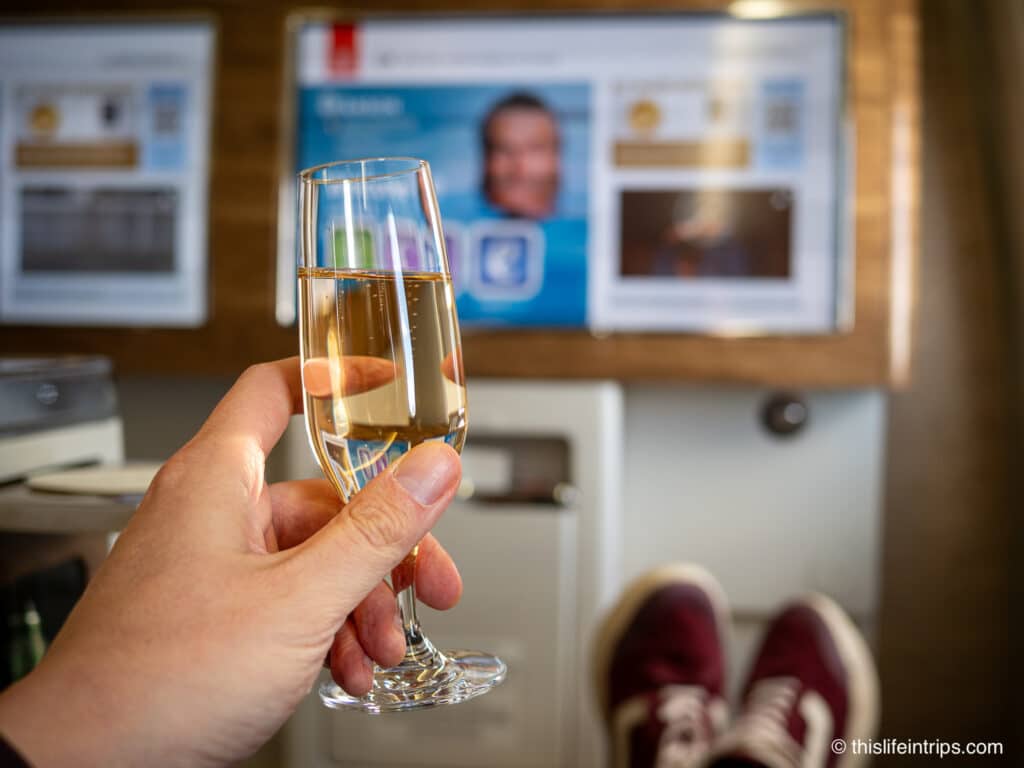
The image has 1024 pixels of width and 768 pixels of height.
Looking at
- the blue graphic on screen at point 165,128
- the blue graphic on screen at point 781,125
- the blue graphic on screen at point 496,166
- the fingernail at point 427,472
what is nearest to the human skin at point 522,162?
the blue graphic on screen at point 496,166

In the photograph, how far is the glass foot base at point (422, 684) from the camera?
41cm

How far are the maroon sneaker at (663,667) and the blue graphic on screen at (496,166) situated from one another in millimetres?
378

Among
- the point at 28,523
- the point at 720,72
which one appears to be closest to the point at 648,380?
the point at 720,72

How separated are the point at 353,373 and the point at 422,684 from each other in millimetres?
133

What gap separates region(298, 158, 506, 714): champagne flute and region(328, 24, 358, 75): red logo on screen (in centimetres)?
88

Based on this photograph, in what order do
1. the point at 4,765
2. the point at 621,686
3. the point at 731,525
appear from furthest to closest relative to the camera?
the point at 731,525 → the point at 621,686 → the point at 4,765

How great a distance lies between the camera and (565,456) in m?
1.24

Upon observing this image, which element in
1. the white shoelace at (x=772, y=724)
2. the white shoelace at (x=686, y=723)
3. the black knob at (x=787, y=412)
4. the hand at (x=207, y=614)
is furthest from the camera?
the black knob at (x=787, y=412)

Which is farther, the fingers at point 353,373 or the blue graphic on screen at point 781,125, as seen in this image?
the blue graphic on screen at point 781,125

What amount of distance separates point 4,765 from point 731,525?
1.17m

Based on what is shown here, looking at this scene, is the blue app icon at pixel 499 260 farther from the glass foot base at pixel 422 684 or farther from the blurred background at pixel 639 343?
the glass foot base at pixel 422 684

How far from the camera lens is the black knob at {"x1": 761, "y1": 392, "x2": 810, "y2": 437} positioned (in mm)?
1367

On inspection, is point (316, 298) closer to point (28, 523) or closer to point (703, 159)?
point (28, 523)

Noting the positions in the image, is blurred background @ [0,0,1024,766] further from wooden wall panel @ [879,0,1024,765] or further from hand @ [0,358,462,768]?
hand @ [0,358,462,768]
